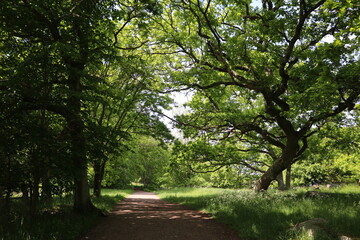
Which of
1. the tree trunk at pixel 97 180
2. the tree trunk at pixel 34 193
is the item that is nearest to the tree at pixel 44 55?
the tree trunk at pixel 34 193

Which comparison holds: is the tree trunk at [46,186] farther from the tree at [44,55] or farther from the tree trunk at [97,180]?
the tree trunk at [97,180]

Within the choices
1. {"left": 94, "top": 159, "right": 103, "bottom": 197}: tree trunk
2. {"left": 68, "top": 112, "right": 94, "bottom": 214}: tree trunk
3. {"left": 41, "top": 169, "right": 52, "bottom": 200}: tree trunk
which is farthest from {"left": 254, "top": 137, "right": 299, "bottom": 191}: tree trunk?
{"left": 41, "top": 169, "right": 52, "bottom": 200}: tree trunk

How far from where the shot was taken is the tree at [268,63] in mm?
7766

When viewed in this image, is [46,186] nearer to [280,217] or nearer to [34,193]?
[34,193]

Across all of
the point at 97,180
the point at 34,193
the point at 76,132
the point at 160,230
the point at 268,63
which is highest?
the point at 268,63

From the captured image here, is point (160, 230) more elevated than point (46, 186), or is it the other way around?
point (46, 186)

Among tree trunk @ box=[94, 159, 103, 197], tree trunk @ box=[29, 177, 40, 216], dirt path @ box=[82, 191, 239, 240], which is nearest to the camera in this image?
tree trunk @ box=[29, 177, 40, 216]

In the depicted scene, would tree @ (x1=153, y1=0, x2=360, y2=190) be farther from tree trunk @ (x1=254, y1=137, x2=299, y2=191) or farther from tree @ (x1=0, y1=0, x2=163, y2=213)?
tree @ (x1=0, y1=0, x2=163, y2=213)

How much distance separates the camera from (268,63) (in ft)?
33.9

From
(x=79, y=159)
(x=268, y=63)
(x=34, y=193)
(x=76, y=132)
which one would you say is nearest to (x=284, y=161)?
(x=268, y=63)

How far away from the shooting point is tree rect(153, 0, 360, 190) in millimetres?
7766

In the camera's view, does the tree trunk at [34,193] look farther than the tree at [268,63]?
No

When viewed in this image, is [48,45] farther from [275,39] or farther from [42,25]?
[275,39]

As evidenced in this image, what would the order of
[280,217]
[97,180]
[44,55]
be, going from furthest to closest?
1. [97,180]
2. [280,217]
3. [44,55]
